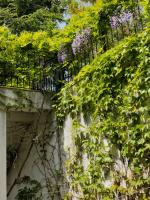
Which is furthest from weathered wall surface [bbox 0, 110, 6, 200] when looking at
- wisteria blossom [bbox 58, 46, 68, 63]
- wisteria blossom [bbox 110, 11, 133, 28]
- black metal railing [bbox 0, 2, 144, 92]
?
wisteria blossom [bbox 110, 11, 133, 28]

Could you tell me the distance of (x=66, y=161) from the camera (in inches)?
284

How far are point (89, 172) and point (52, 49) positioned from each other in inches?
109

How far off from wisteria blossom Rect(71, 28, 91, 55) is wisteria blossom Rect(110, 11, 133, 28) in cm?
57

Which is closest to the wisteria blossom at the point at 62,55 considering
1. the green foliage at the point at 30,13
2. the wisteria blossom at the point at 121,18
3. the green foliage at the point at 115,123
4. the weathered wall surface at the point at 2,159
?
the green foliage at the point at 115,123

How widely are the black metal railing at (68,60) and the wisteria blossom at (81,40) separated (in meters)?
0.05

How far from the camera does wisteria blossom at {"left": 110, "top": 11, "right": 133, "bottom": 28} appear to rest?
681cm

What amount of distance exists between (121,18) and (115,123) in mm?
1917

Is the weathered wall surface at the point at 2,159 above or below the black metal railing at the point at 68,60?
below

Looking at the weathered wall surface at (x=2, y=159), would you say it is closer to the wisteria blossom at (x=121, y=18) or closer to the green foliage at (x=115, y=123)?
the green foliage at (x=115, y=123)

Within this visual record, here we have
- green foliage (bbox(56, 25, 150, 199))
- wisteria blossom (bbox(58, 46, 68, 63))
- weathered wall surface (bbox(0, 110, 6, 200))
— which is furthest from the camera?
wisteria blossom (bbox(58, 46, 68, 63))

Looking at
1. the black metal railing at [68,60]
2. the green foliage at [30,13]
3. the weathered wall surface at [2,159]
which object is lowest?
the weathered wall surface at [2,159]

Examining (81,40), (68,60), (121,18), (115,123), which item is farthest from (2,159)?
(121,18)

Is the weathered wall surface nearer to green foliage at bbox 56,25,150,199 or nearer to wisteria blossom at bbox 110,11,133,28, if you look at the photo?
green foliage at bbox 56,25,150,199

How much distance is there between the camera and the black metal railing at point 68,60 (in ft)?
22.4
